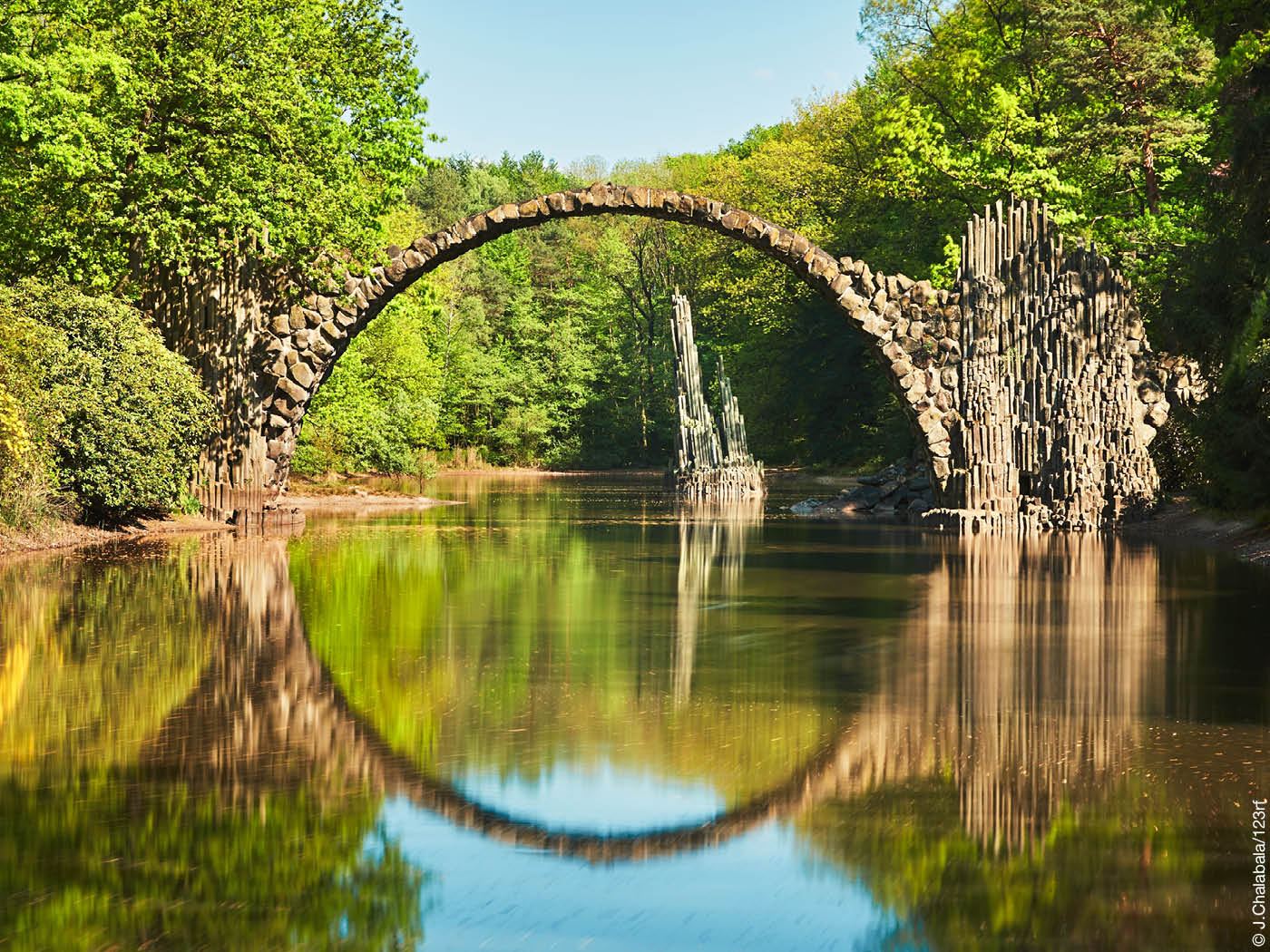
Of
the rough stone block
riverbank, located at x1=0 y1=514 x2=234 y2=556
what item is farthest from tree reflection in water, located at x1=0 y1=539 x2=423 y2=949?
the rough stone block

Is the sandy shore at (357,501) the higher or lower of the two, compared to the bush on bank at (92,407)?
lower

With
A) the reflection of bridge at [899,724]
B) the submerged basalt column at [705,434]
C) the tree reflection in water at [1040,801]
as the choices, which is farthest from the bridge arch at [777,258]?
the tree reflection in water at [1040,801]

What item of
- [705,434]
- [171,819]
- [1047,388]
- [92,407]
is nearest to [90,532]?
[92,407]

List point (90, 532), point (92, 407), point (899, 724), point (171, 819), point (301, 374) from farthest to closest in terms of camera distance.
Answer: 1. point (301, 374)
2. point (90, 532)
3. point (92, 407)
4. point (899, 724)
5. point (171, 819)

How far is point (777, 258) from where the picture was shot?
77.9 feet

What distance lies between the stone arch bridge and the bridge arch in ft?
0.10

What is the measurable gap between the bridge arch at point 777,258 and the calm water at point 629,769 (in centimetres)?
1028

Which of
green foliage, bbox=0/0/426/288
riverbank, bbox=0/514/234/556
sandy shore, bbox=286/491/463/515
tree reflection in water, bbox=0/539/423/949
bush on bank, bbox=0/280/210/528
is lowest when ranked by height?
tree reflection in water, bbox=0/539/423/949

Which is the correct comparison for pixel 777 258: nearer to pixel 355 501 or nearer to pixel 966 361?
pixel 966 361

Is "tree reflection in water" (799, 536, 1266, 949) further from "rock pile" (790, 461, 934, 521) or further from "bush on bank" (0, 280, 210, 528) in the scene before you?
"rock pile" (790, 461, 934, 521)

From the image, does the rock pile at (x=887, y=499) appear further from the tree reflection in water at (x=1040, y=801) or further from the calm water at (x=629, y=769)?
the tree reflection in water at (x=1040, y=801)

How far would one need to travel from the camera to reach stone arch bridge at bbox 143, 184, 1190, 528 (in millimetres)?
22594

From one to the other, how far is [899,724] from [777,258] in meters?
17.3

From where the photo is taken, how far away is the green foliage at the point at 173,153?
1823 cm
